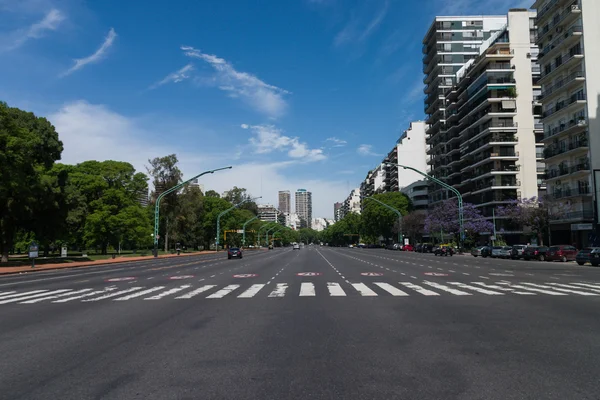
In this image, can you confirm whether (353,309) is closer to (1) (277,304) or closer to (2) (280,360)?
(1) (277,304)

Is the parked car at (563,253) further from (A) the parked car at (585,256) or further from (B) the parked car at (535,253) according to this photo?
(A) the parked car at (585,256)

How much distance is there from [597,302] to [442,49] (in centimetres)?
9104

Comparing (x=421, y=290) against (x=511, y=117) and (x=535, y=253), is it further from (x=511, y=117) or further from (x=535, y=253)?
(x=511, y=117)

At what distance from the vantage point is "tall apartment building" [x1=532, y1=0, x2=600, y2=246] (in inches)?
2062

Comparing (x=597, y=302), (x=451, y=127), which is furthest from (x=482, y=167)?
(x=597, y=302)

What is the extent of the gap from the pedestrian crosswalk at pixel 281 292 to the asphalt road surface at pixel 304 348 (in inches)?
39.0

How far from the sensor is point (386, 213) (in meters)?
106

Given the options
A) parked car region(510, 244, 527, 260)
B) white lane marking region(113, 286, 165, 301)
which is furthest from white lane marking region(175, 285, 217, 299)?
parked car region(510, 244, 527, 260)

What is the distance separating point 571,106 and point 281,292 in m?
52.0

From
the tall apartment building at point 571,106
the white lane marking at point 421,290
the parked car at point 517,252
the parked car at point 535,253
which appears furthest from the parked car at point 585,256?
the white lane marking at point 421,290

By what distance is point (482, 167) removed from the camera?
7988 cm

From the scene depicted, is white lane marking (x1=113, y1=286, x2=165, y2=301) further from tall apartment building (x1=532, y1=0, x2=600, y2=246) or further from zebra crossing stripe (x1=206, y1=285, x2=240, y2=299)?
tall apartment building (x1=532, y1=0, x2=600, y2=246)

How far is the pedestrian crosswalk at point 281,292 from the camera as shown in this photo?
1405 centimetres

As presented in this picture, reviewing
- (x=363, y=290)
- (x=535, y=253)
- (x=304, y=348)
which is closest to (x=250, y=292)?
(x=363, y=290)
